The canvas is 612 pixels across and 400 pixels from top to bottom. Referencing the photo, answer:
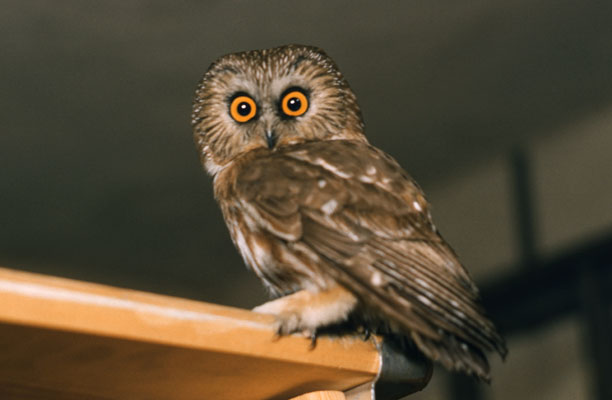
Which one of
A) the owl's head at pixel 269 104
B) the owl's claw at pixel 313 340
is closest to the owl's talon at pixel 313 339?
the owl's claw at pixel 313 340

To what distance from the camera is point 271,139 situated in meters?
1.25

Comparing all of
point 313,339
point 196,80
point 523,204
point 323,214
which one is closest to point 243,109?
point 323,214

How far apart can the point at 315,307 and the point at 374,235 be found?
12 cm

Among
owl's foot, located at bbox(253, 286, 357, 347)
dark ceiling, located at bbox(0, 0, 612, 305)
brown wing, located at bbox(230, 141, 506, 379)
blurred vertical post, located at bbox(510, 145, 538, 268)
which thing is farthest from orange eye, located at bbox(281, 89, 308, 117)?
blurred vertical post, located at bbox(510, 145, 538, 268)

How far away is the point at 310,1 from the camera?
295 centimetres

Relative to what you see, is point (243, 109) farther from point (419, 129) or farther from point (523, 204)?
point (523, 204)

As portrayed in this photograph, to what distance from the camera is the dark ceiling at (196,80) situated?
9.91ft

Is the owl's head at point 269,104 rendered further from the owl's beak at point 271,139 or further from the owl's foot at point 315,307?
the owl's foot at point 315,307

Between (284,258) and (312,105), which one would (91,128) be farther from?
(284,258)

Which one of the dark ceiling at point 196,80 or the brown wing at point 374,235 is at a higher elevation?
the dark ceiling at point 196,80

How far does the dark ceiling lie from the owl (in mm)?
1691

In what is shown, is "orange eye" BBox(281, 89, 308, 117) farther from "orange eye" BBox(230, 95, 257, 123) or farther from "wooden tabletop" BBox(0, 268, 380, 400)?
"wooden tabletop" BBox(0, 268, 380, 400)

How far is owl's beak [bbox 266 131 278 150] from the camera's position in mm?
1250

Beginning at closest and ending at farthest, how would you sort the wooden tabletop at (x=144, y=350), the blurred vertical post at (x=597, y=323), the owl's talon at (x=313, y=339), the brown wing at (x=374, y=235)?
the wooden tabletop at (x=144, y=350)
the owl's talon at (x=313, y=339)
the brown wing at (x=374, y=235)
the blurred vertical post at (x=597, y=323)
